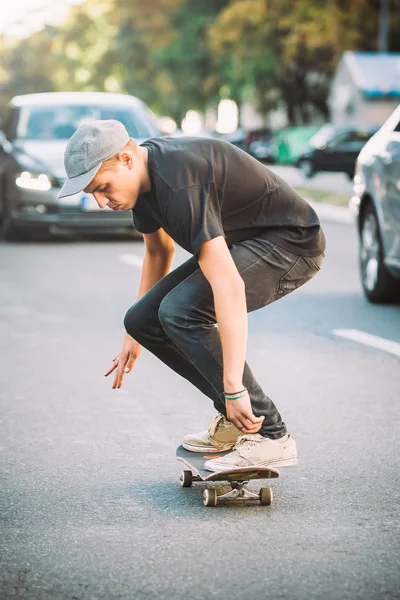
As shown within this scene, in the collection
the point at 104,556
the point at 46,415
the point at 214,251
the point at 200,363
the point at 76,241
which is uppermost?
the point at 214,251

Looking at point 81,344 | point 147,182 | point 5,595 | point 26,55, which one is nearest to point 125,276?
point 81,344

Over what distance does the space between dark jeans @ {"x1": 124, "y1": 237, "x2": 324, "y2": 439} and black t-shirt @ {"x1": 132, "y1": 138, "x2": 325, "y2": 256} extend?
0.25 feet

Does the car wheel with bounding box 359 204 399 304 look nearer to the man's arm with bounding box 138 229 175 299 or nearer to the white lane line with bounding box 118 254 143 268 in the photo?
the white lane line with bounding box 118 254 143 268

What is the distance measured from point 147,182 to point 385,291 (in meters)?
6.23

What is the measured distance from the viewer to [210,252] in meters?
4.45

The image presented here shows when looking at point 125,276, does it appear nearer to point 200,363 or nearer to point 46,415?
point 46,415

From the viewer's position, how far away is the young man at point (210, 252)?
4480mm

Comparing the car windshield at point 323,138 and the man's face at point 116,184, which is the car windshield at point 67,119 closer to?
the man's face at point 116,184

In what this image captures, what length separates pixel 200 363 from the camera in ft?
15.9

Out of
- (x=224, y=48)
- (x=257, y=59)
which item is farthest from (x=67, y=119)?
(x=224, y=48)

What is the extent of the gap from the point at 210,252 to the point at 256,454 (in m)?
0.89

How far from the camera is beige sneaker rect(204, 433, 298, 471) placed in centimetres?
491

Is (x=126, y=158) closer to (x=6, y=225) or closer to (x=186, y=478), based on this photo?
(x=186, y=478)

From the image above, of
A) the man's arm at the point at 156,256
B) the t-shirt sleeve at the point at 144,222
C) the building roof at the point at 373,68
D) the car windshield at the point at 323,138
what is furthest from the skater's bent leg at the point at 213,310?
the building roof at the point at 373,68
